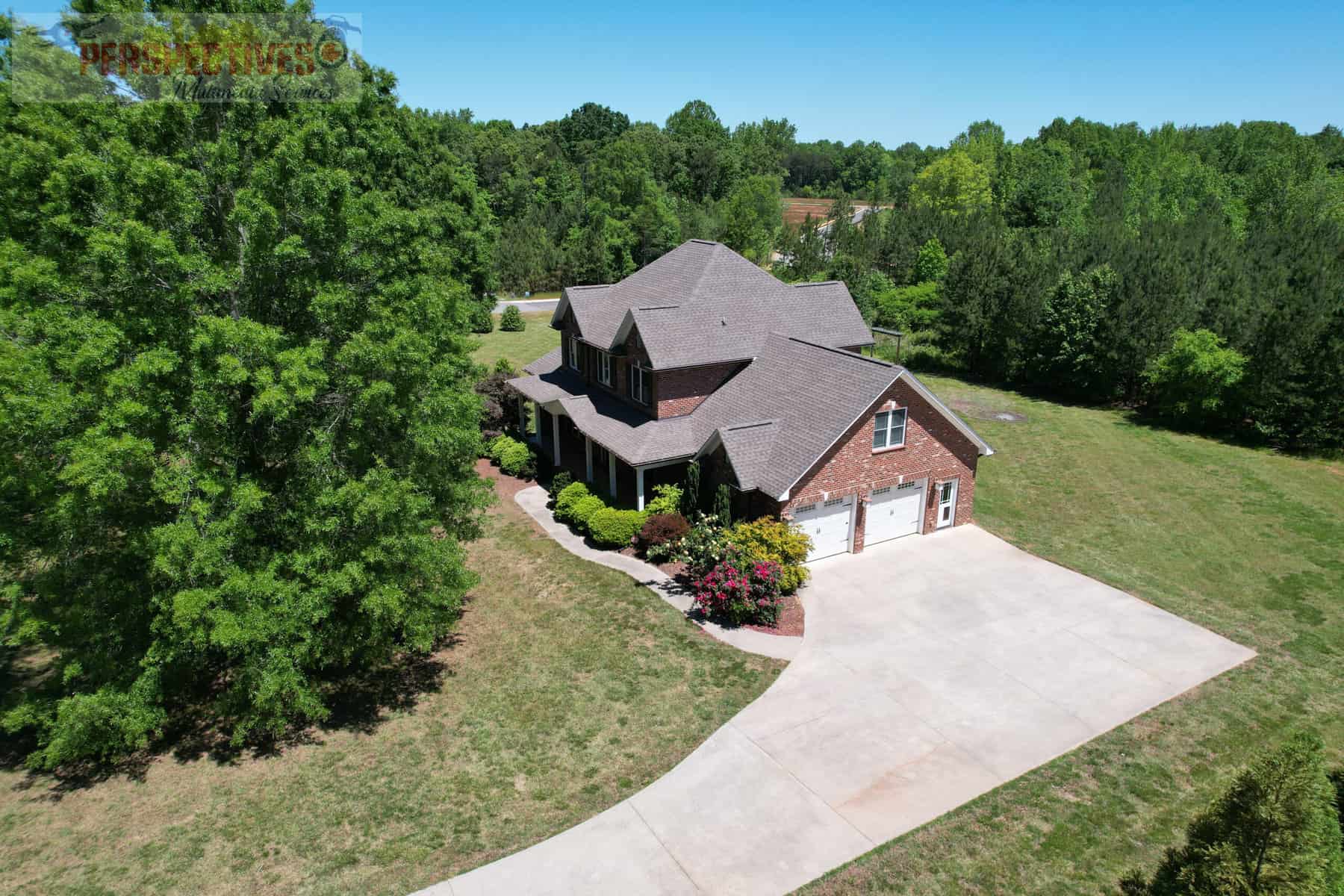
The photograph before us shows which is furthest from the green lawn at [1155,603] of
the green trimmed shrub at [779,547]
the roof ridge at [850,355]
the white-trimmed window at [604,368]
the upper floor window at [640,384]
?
the white-trimmed window at [604,368]

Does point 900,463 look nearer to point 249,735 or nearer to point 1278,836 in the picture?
point 1278,836

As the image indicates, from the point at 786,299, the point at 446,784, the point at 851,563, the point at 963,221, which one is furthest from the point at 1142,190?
the point at 446,784

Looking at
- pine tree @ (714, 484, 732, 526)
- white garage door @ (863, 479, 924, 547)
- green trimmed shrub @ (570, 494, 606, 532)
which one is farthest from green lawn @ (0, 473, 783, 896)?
white garage door @ (863, 479, 924, 547)

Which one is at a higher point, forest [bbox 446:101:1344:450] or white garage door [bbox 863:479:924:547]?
forest [bbox 446:101:1344:450]

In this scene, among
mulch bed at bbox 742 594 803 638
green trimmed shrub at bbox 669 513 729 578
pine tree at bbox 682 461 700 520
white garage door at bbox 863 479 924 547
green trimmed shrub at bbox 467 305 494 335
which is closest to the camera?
mulch bed at bbox 742 594 803 638

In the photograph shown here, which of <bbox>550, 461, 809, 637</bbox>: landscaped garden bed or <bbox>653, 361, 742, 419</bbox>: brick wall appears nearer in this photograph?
<bbox>550, 461, 809, 637</bbox>: landscaped garden bed

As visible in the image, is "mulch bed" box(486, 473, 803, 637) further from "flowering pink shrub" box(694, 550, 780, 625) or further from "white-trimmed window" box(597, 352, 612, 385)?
"white-trimmed window" box(597, 352, 612, 385)

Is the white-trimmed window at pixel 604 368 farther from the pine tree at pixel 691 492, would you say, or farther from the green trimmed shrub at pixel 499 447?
the pine tree at pixel 691 492
